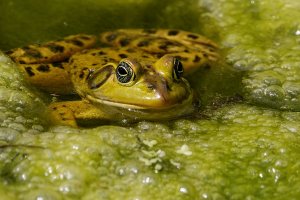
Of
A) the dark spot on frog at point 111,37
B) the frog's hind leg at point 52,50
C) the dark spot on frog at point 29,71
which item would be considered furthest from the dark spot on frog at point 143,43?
the dark spot on frog at point 29,71

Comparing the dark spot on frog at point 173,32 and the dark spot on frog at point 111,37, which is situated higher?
the dark spot on frog at point 173,32

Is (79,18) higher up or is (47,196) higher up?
(79,18)

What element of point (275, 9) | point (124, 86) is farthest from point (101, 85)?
point (275, 9)

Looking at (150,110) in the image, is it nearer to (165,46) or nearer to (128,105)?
(128,105)

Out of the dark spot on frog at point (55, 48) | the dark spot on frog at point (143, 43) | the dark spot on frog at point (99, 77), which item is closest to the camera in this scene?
the dark spot on frog at point (99, 77)

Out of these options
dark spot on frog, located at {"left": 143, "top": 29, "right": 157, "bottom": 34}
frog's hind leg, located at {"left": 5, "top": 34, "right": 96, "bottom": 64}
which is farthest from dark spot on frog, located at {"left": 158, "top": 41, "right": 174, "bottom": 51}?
frog's hind leg, located at {"left": 5, "top": 34, "right": 96, "bottom": 64}

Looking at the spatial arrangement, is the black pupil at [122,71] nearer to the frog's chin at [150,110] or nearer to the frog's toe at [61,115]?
the frog's chin at [150,110]

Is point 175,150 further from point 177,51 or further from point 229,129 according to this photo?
point 177,51
